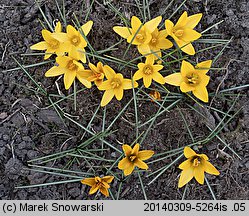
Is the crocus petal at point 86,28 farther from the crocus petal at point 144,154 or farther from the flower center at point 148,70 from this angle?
the crocus petal at point 144,154

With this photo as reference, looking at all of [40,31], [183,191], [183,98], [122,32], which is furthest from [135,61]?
[183,191]

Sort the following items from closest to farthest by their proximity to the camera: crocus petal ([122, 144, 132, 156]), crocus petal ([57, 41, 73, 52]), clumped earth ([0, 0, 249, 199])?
crocus petal ([122, 144, 132, 156]) → crocus petal ([57, 41, 73, 52]) → clumped earth ([0, 0, 249, 199])

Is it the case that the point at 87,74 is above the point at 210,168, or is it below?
above

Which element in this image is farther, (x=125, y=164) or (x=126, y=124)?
(x=126, y=124)

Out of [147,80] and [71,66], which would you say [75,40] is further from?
[147,80]

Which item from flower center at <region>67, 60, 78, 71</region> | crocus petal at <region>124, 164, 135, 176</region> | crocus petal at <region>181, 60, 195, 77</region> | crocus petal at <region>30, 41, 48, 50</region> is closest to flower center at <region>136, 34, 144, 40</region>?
crocus petal at <region>181, 60, 195, 77</region>

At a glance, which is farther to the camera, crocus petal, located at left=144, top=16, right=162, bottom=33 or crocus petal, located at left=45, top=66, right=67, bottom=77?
crocus petal, located at left=45, top=66, right=67, bottom=77

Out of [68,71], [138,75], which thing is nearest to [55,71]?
[68,71]

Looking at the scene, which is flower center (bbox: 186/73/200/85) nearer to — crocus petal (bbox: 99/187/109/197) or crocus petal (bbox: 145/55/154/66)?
crocus petal (bbox: 145/55/154/66)
